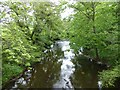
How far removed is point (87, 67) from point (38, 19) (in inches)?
151

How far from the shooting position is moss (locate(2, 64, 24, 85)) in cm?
727

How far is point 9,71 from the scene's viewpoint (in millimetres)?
7738

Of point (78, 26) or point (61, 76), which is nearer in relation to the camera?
point (61, 76)

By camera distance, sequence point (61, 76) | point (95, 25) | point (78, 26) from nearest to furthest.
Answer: point (95, 25), point (61, 76), point (78, 26)

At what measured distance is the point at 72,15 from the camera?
962 cm

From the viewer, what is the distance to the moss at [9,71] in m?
7.27

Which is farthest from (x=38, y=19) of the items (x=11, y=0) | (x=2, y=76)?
(x=2, y=76)

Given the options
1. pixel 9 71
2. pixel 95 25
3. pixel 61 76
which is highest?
pixel 95 25

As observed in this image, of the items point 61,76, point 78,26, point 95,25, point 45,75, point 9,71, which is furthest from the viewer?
point 78,26

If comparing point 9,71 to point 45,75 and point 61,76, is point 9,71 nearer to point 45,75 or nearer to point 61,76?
point 45,75

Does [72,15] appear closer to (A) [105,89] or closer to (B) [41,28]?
(B) [41,28]

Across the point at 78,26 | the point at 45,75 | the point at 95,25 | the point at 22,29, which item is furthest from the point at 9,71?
the point at 95,25

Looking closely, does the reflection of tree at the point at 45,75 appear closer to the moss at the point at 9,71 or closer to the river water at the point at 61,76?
the river water at the point at 61,76

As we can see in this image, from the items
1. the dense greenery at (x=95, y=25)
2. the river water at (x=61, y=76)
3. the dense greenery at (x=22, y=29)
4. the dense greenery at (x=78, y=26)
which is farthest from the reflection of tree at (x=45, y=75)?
the dense greenery at (x=95, y=25)
